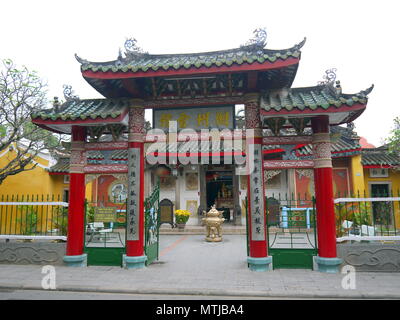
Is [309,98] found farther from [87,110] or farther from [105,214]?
[105,214]

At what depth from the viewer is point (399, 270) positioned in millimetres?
6457

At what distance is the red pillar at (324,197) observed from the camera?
251 inches

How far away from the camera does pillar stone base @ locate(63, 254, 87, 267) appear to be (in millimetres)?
7061

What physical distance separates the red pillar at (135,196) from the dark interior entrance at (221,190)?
9930 millimetres

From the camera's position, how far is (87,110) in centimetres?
739

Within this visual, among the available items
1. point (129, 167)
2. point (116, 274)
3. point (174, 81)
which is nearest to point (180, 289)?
point (116, 274)

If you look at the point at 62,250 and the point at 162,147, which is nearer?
the point at 62,250

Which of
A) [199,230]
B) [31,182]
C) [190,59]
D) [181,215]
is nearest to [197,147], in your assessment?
[181,215]

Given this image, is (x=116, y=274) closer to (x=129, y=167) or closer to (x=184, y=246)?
(x=129, y=167)

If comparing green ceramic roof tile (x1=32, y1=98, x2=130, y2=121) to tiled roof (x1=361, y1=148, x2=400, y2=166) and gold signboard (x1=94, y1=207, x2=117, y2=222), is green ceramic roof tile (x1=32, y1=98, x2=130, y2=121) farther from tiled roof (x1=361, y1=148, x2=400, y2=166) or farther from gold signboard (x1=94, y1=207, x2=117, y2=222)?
tiled roof (x1=361, y1=148, x2=400, y2=166)

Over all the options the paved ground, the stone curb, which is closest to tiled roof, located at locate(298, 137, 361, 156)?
the paved ground

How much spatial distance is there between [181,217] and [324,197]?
9.29 metres

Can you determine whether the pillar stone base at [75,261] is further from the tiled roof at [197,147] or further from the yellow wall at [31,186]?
the tiled roof at [197,147]
